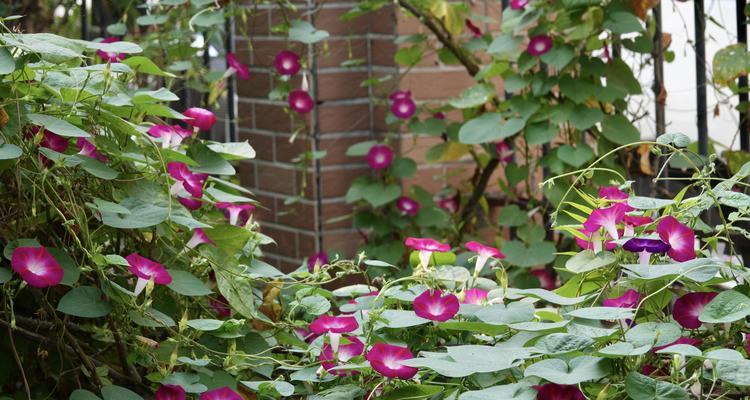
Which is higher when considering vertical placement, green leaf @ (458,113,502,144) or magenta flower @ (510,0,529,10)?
magenta flower @ (510,0,529,10)

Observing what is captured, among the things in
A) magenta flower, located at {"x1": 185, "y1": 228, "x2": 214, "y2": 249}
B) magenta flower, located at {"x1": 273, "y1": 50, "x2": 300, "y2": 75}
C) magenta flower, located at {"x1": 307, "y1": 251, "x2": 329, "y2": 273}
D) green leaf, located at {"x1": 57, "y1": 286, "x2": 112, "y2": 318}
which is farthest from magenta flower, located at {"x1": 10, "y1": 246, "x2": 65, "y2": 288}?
magenta flower, located at {"x1": 273, "y1": 50, "x2": 300, "y2": 75}

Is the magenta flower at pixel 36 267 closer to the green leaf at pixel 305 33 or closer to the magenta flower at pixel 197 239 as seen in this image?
the magenta flower at pixel 197 239

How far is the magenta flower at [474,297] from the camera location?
1351mm

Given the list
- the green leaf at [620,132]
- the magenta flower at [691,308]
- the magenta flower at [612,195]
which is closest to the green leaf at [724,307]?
the magenta flower at [691,308]

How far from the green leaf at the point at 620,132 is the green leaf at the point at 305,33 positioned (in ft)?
2.28

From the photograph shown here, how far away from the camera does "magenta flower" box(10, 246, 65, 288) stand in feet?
3.72

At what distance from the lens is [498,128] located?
7.95 feet

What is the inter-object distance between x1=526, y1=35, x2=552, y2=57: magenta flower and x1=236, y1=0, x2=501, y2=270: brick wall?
399mm

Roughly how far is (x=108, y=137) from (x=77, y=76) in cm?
9

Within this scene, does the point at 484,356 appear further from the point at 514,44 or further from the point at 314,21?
the point at 314,21

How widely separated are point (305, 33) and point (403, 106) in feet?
1.03

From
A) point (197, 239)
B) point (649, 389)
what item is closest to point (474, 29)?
point (197, 239)

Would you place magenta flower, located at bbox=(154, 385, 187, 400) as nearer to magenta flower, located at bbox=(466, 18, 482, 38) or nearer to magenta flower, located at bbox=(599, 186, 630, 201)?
magenta flower, located at bbox=(599, 186, 630, 201)

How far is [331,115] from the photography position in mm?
2770
